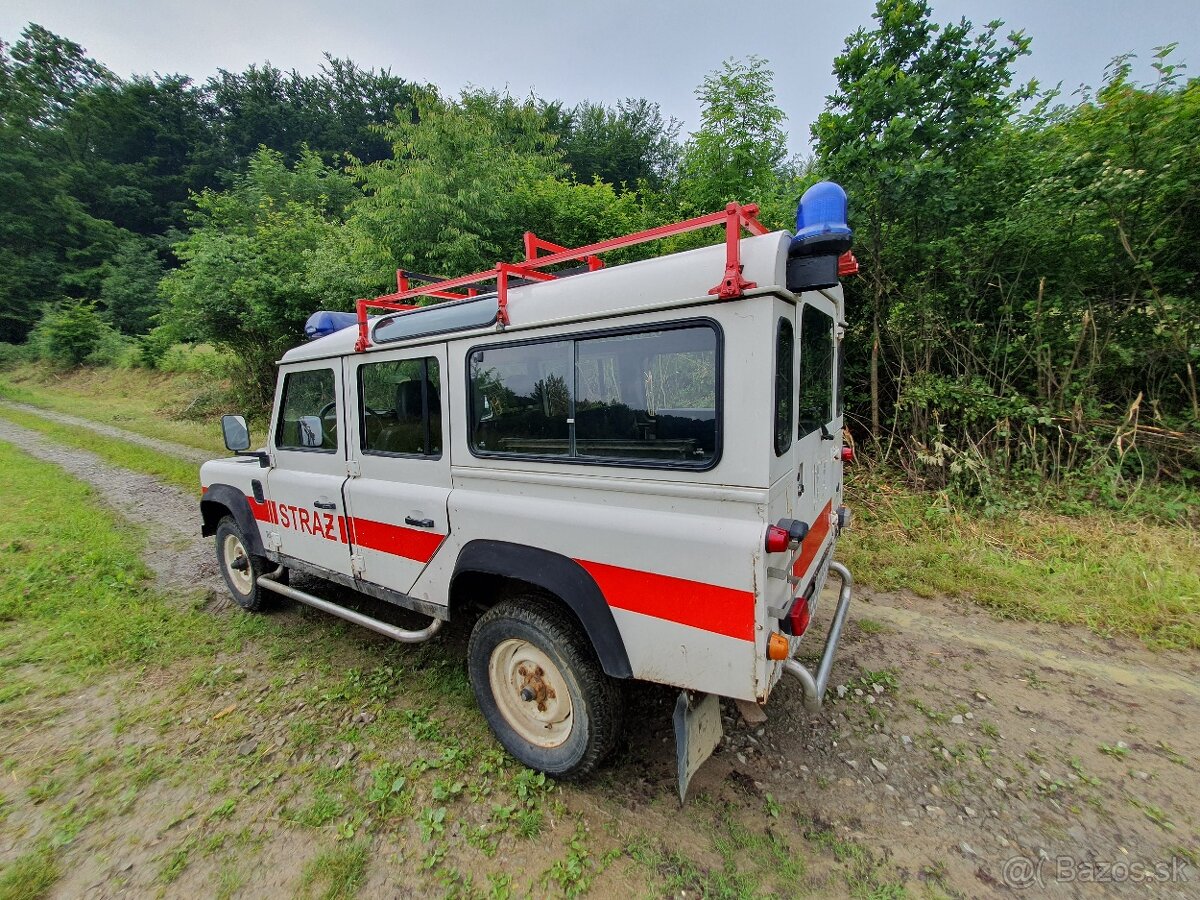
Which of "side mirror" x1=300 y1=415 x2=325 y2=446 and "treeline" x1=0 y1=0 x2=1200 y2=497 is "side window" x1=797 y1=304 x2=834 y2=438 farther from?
"treeline" x1=0 y1=0 x2=1200 y2=497

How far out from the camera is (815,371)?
2.49 metres

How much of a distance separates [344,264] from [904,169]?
890 cm

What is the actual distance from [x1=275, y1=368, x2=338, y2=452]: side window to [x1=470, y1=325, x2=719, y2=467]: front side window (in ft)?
4.40

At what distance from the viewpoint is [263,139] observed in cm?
3725

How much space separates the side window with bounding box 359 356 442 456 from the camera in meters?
2.72

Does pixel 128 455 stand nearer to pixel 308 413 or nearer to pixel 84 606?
pixel 84 606

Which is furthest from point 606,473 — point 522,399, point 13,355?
point 13,355

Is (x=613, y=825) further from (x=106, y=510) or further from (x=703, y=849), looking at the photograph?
(x=106, y=510)

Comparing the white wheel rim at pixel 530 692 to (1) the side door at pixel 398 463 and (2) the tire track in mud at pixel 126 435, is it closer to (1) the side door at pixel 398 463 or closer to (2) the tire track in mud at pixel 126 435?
(1) the side door at pixel 398 463

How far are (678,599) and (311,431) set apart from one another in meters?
2.82

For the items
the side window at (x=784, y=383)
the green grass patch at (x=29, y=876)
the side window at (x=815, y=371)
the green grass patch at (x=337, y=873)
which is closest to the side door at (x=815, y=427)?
the side window at (x=815, y=371)

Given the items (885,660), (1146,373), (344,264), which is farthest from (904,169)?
(344,264)

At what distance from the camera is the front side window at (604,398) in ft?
6.23

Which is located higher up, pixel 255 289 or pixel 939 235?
pixel 255 289
